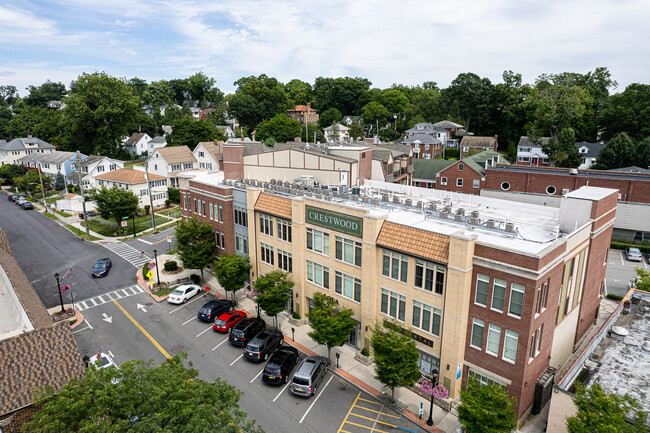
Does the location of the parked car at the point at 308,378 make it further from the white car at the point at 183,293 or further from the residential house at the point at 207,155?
the residential house at the point at 207,155

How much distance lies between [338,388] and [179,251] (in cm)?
2299

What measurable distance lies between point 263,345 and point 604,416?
2052 cm

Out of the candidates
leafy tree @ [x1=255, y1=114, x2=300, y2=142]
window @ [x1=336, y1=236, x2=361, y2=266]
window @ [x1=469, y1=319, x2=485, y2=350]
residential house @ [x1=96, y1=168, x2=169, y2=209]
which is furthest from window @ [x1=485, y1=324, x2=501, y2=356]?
leafy tree @ [x1=255, y1=114, x2=300, y2=142]

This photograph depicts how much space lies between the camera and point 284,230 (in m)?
34.3

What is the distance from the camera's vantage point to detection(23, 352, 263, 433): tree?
13.9 metres

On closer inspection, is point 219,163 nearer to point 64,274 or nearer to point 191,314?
point 64,274

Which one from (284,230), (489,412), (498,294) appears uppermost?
(284,230)

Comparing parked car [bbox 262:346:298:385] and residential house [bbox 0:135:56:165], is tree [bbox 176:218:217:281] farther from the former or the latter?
residential house [bbox 0:135:56:165]

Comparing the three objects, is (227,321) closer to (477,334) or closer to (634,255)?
(477,334)

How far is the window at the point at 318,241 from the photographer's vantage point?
101 feet

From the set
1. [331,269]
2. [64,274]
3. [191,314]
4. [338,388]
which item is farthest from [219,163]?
[338,388]

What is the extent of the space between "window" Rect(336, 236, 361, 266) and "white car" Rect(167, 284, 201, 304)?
57.3 feet

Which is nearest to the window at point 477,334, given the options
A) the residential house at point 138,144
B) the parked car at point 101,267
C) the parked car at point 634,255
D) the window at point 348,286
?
the window at point 348,286

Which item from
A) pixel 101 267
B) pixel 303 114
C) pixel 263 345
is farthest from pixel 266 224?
pixel 303 114
